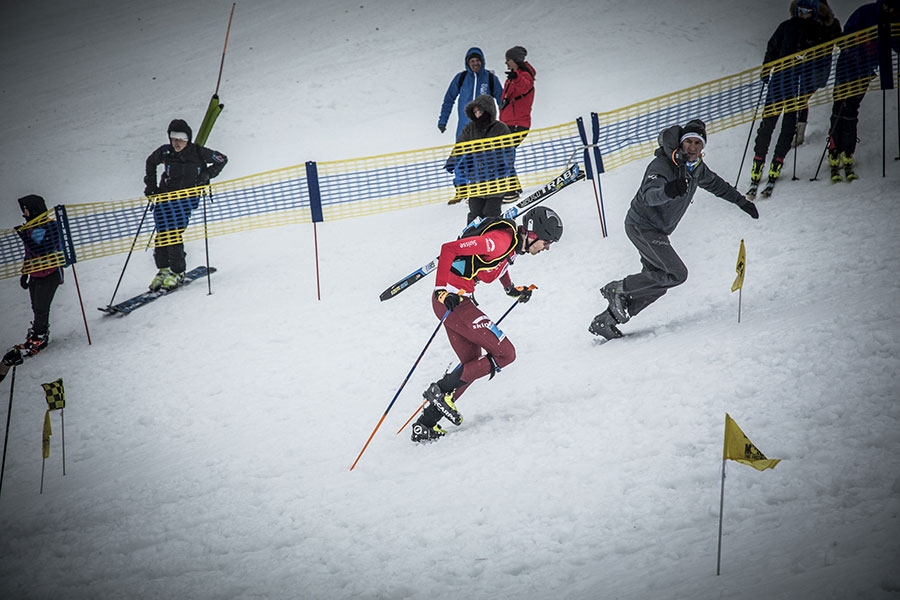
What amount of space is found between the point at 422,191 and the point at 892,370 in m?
6.83

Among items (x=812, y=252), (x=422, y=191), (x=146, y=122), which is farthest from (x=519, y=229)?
(x=146, y=122)

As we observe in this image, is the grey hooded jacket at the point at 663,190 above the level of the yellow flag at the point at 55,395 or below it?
above

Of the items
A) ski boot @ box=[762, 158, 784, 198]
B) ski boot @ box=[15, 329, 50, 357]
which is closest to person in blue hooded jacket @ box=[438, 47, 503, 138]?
ski boot @ box=[762, 158, 784, 198]

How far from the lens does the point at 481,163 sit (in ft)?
29.1

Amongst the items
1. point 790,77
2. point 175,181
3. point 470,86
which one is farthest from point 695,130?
point 175,181

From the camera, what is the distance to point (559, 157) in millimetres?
9766

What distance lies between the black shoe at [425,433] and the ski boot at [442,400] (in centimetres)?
19

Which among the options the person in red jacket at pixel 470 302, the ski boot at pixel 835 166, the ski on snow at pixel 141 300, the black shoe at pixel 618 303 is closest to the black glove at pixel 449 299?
the person in red jacket at pixel 470 302

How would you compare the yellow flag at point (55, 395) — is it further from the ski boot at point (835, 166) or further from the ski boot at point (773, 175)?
the ski boot at point (835, 166)

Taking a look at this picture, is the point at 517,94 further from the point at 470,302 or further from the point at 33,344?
the point at 33,344

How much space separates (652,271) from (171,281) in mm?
6545

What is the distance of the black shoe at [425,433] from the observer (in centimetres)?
573

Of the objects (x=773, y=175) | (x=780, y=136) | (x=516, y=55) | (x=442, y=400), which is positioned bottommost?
(x=442, y=400)

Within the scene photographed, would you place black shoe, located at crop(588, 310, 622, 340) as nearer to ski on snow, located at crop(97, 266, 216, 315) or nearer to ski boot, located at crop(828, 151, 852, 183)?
ski boot, located at crop(828, 151, 852, 183)
